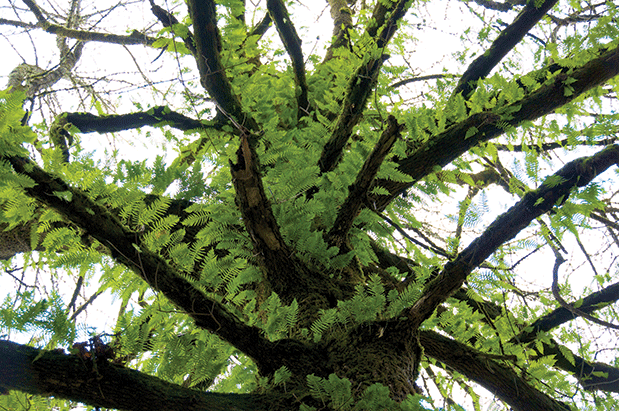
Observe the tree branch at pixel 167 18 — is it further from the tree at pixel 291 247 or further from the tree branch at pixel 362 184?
the tree branch at pixel 362 184

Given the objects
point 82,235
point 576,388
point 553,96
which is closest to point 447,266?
point 576,388

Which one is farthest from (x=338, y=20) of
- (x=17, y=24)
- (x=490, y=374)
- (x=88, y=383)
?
(x=88, y=383)

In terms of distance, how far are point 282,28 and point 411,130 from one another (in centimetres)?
86

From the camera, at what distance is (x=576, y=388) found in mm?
1891

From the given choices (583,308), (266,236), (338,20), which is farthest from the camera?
(338,20)

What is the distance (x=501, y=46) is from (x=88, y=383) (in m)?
2.70

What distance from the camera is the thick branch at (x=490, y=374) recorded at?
177cm

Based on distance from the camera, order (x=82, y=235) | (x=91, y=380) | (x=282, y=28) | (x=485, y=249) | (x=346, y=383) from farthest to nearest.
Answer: (x=282, y=28) < (x=485, y=249) < (x=82, y=235) < (x=346, y=383) < (x=91, y=380)

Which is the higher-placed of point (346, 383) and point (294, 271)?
point (294, 271)

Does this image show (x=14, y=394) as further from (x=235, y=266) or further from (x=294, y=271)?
(x=294, y=271)

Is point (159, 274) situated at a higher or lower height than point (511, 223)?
lower

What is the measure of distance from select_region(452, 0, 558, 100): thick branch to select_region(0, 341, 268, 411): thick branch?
211cm

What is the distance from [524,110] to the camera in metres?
2.05

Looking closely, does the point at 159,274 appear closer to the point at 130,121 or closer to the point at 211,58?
the point at 211,58
